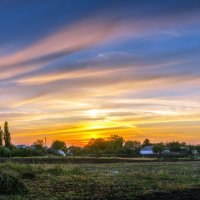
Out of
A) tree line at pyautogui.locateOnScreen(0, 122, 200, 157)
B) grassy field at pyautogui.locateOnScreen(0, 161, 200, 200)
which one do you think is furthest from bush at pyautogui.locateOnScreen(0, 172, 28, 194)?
tree line at pyautogui.locateOnScreen(0, 122, 200, 157)

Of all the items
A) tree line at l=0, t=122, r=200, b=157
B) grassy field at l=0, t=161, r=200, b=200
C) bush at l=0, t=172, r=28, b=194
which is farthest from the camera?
tree line at l=0, t=122, r=200, b=157

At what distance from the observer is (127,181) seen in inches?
1246

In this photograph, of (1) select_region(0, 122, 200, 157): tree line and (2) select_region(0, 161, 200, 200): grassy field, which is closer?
(2) select_region(0, 161, 200, 200): grassy field

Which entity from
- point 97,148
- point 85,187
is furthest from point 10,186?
point 97,148

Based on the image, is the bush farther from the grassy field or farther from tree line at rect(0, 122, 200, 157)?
tree line at rect(0, 122, 200, 157)

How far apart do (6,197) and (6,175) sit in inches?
106

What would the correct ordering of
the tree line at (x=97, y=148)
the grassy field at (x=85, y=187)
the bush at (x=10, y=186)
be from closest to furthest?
the grassy field at (x=85, y=187), the bush at (x=10, y=186), the tree line at (x=97, y=148)

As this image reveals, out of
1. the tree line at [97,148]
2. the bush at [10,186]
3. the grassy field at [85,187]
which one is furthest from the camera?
the tree line at [97,148]

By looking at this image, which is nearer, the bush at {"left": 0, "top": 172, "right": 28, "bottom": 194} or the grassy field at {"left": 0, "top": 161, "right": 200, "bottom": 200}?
the grassy field at {"left": 0, "top": 161, "right": 200, "bottom": 200}

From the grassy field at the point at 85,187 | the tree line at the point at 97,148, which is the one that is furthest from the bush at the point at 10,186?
the tree line at the point at 97,148

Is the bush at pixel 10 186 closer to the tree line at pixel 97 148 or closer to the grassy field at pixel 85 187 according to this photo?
the grassy field at pixel 85 187

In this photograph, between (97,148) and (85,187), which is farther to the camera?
(97,148)

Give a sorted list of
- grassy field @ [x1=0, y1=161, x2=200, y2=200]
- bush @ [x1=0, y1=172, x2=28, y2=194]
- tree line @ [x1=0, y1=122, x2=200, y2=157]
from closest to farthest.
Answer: grassy field @ [x1=0, y1=161, x2=200, y2=200], bush @ [x1=0, y1=172, x2=28, y2=194], tree line @ [x1=0, y1=122, x2=200, y2=157]

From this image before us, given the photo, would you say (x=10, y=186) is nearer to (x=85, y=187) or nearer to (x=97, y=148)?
(x=85, y=187)
